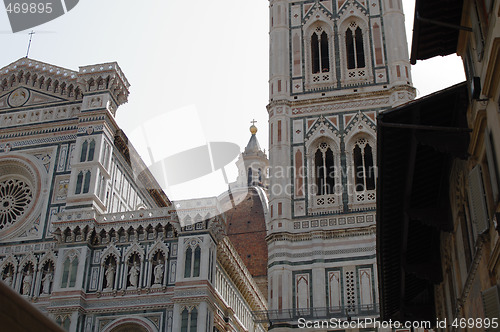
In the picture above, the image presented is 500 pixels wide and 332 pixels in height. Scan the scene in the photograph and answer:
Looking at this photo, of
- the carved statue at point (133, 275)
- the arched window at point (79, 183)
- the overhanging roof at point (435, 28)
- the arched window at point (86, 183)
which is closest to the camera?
the overhanging roof at point (435, 28)

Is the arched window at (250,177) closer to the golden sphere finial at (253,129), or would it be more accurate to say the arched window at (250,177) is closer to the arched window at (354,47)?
the golden sphere finial at (253,129)

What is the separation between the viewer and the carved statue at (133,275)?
25.3 meters

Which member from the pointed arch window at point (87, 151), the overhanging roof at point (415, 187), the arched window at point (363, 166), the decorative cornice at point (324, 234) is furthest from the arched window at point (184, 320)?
the overhanging roof at point (415, 187)

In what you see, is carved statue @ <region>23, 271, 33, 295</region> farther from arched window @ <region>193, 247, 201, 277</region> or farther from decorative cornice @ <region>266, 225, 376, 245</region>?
decorative cornice @ <region>266, 225, 376, 245</region>

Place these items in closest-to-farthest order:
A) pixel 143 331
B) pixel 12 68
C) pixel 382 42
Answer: pixel 143 331
pixel 382 42
pixel 12 68

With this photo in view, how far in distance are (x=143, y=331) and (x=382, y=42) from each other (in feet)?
50.1

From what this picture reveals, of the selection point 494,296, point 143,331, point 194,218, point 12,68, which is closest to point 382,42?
point 194,218

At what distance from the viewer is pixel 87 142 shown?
2883 cm

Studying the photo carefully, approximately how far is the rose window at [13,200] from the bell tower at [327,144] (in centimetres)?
1073

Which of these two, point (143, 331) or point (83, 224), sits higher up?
point (83, 224)

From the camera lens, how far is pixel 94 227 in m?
26.4

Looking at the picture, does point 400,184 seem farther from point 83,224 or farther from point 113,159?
point 113,159

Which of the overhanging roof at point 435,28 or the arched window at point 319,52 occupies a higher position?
the arched window at point 319,52

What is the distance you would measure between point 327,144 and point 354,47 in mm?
4770
